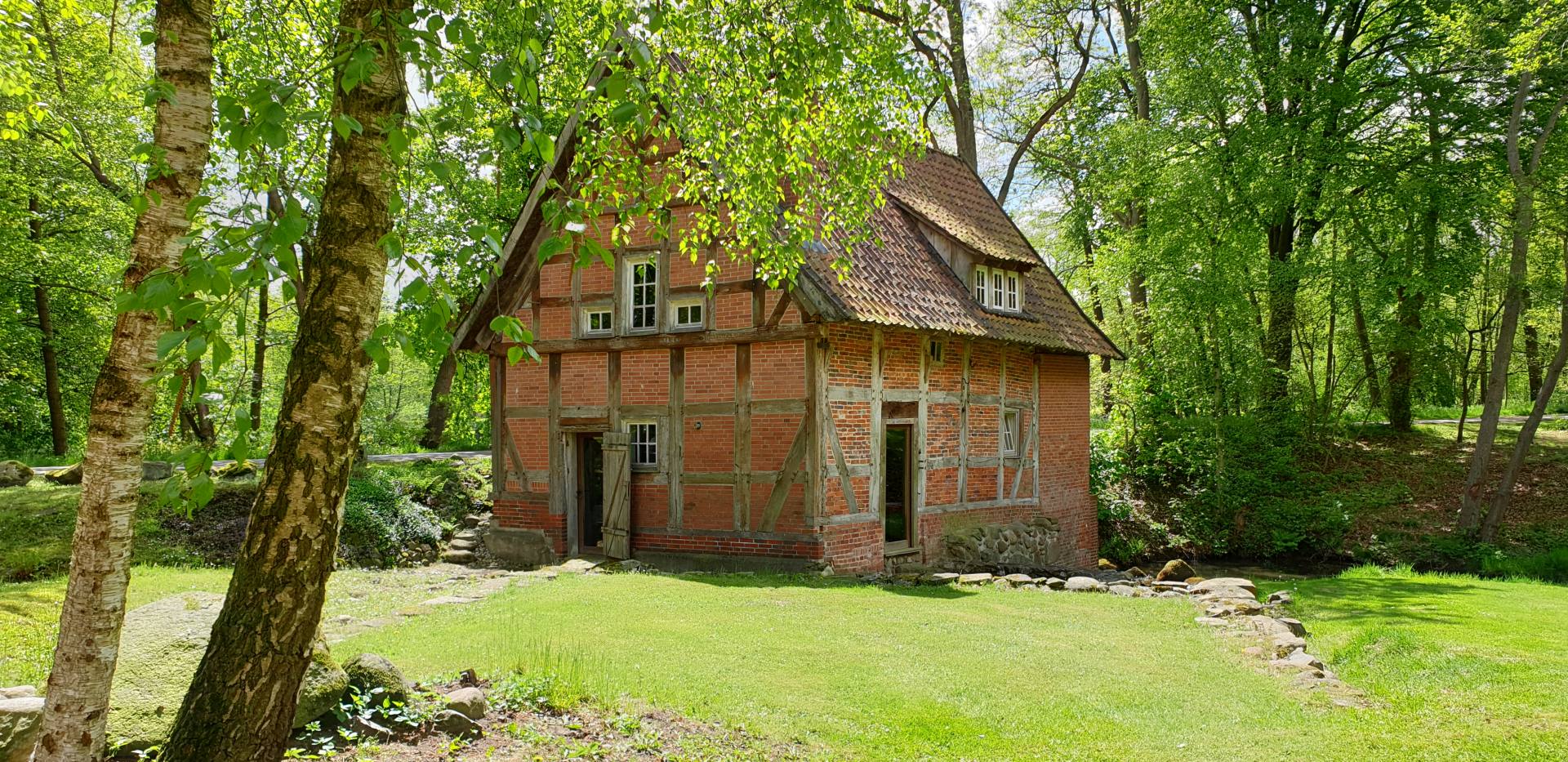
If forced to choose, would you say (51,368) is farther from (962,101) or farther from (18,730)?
(18,730)

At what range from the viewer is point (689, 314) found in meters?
14.7

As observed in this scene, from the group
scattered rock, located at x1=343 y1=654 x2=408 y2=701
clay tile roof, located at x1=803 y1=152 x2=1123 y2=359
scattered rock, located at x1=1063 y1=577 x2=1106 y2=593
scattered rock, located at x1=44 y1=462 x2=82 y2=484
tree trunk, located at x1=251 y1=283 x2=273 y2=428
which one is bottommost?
scattered rock, located at x1=1063 y1=577 x2=1106 y2=593

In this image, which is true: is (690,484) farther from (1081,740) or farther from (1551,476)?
(1551,476)

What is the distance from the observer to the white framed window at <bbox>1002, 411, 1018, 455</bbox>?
56.9 feet

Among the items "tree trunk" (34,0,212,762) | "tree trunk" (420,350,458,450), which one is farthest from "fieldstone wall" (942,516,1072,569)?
"tree trunk" (420,350,458,450)

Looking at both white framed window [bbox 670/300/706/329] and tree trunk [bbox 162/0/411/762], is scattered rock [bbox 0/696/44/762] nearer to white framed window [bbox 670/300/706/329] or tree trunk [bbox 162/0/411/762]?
tree trunk [bbox 162/0/411/762]

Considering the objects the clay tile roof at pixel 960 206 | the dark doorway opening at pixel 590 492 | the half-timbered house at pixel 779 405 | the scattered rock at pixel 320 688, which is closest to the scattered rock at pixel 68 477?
the half-timbered house at pixel 779 405

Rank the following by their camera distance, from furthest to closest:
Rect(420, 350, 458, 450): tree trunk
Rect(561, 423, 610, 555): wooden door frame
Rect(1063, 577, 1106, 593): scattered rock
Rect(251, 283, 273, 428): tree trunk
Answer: Rect(420, 350, 458, 450): tree trunk < Rect(251, 283, 273, 428): tree trunk < Rect(561, 423, 610, 555): wooden door frame < Rect(1063, 577, 1106, 593): scattered rock

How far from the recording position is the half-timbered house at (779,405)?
44.6ft

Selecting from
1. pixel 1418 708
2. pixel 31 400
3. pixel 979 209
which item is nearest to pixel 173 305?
pixel 1418 708

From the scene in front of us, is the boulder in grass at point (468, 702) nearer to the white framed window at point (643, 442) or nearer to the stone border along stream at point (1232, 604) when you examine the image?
the stone border along stream at point (1232, 604)

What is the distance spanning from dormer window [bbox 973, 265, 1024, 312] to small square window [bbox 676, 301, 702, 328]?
16.7 feet

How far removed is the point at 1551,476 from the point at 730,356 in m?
18.9

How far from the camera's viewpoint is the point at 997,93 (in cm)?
2780
